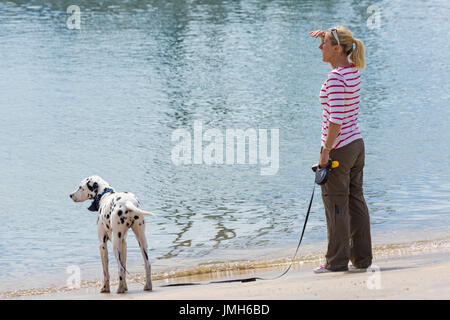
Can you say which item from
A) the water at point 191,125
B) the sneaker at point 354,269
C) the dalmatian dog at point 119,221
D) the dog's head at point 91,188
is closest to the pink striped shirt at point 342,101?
the sneaker at point 354,269

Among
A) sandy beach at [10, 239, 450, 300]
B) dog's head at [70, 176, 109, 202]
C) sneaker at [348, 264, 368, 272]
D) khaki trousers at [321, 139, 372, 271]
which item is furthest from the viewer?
dog's head at [70, 176, 109, 202]

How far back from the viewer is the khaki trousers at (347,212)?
6414 millimetres

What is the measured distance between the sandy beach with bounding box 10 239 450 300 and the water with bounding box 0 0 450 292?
1437 mm

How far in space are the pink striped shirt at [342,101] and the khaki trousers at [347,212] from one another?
3.5 inches

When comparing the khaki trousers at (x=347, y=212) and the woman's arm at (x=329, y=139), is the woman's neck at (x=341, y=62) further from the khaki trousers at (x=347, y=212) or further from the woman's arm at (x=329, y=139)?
the khaki trousers at (x=347, y=212)

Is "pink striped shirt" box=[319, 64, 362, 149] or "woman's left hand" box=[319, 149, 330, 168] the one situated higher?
"pink striped shirt" box=[319, 64, 362, 149]

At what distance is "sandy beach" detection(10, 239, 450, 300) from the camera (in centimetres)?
556

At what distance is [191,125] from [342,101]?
9.37m

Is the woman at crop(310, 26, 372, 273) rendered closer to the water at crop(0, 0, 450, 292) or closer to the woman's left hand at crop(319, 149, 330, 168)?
the woman's left hand at crop(319, 149, 330, 168)

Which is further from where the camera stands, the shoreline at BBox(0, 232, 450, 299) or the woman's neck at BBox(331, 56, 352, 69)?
the shoreline at BBox(0, 232, 450, 299)

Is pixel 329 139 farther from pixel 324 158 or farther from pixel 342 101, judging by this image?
pixel 342 101

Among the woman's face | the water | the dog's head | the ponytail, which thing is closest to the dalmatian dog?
the dog's head
